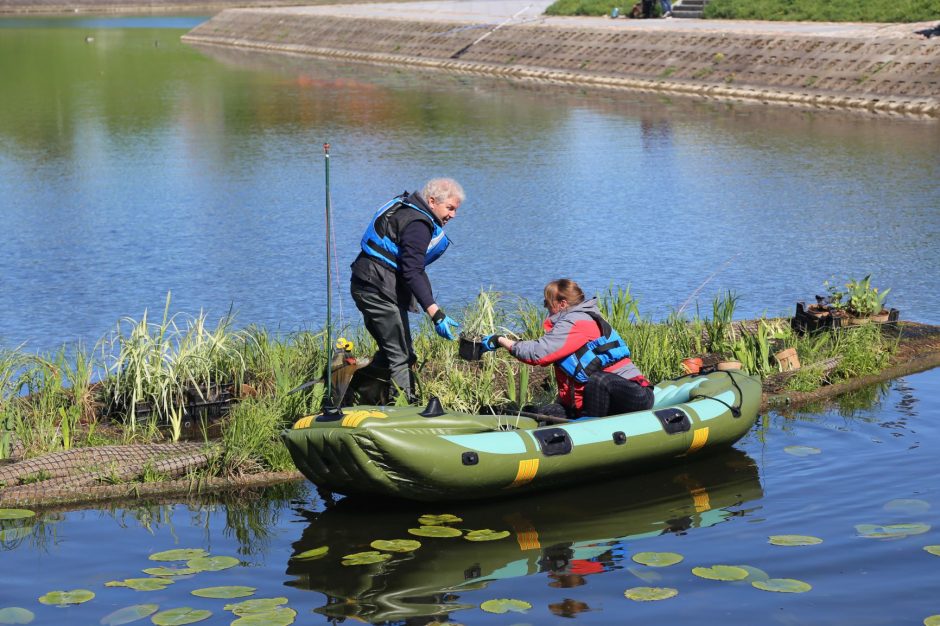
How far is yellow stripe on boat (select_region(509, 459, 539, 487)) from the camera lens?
8.98 metres

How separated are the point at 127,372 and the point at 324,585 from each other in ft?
11.1

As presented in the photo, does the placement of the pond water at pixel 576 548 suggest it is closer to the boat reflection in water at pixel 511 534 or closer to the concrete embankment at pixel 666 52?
the boat reflection in water at pixel 511 534

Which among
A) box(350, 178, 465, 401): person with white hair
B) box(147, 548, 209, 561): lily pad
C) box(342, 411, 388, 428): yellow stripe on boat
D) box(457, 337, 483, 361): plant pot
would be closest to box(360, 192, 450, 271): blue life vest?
box(350, 178, 465, 401): person with white hair

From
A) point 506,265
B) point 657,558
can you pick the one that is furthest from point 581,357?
point 506,265

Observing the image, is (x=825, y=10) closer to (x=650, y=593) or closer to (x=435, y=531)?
(x=435, y=531)

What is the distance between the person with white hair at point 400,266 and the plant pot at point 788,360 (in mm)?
3375

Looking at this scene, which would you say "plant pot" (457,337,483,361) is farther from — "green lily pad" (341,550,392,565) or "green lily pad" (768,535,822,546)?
"green lily pad" (768,535,822,546)

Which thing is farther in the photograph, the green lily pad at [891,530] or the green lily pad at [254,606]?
the green lily pad at [891,530]

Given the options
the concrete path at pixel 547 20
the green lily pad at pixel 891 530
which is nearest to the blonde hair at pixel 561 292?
the green lily pad at pixel 891 530

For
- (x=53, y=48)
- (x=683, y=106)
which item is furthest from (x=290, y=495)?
(x=53, y=48)

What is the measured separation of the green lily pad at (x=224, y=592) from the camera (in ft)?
25.0

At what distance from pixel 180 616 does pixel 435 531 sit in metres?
1.93

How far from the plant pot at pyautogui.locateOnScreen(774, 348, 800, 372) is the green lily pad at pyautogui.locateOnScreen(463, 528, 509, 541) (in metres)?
4.01

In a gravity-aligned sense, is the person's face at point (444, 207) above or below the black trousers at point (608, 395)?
above
